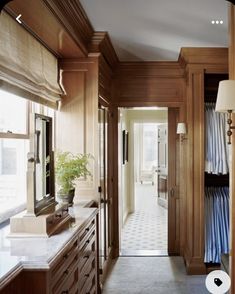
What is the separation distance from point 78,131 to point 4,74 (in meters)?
1.51

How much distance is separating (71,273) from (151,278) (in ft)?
7.01

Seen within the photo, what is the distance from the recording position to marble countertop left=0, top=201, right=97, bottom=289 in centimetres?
165

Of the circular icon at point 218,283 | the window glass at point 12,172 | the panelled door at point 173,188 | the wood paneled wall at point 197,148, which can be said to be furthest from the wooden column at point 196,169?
the circular icon at point 218,283

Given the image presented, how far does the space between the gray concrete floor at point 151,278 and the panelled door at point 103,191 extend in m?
0.27

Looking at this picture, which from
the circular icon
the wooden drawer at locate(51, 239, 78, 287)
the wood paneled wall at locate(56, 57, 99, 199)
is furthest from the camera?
the wood paneled wall at locate(56, 57, 99, 199)

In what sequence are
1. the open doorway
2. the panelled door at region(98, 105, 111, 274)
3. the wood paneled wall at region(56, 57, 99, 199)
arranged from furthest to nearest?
the open doorway
the panelled door at region(98, 105, 111, 274)
the wood paneled wall at region(56, 57, 99, 199)

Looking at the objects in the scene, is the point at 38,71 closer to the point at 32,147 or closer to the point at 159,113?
the point at 32,147

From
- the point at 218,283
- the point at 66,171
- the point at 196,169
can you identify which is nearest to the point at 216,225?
the point at 196,169

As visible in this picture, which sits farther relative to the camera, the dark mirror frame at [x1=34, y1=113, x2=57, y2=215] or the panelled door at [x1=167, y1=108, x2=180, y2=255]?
the panelled door at [x1=167, y1=108, x2=180, y2=255]

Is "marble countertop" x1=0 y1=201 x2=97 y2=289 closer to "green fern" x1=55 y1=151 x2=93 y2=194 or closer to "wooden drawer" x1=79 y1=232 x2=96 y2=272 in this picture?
"wooden drawer" x1=79 y1=232 x2=96 y2=272

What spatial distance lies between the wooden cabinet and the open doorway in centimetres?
215

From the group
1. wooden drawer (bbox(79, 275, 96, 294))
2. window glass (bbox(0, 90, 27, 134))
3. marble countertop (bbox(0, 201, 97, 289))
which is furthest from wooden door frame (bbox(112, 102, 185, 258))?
marble countertop (bbox(0, 201, 97, 289))

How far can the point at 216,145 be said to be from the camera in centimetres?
446

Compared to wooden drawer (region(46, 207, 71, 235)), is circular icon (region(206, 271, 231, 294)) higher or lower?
higher
